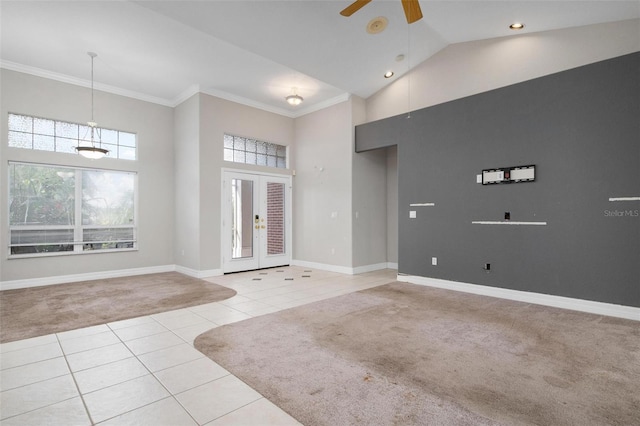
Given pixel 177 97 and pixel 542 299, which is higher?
pixel 177 97

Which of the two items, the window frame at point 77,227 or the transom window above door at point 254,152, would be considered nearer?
the window frame at point 77,227

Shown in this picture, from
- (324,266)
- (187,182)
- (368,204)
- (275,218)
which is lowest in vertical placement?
(324,266)

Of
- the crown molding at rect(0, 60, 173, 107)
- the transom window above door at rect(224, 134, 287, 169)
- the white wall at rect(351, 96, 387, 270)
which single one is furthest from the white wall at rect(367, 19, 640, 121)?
the crown molding at rect(0, 60, 173, 107)

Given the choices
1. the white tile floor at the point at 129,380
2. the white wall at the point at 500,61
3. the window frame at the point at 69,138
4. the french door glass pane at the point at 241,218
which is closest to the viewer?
the white tile floor at the point at 129,380

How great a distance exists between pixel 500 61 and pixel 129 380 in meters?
6.30

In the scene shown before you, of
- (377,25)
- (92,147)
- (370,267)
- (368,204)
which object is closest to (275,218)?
(368,204)

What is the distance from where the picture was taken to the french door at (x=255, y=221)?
22.0 ft

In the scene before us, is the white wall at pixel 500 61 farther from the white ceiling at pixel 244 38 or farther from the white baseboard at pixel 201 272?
the white baseboard at pixel 201 272

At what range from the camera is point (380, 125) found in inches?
252

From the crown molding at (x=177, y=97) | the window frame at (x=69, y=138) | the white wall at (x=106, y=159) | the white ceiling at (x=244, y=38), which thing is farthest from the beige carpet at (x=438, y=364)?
the window frame at (x=69, y=138)

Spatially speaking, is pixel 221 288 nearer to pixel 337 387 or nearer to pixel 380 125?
pixel 337 387

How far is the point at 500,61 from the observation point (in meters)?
5.07

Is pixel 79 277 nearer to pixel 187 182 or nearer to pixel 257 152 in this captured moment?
pixel 187 182

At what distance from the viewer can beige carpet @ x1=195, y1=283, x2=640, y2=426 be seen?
1.96 m
